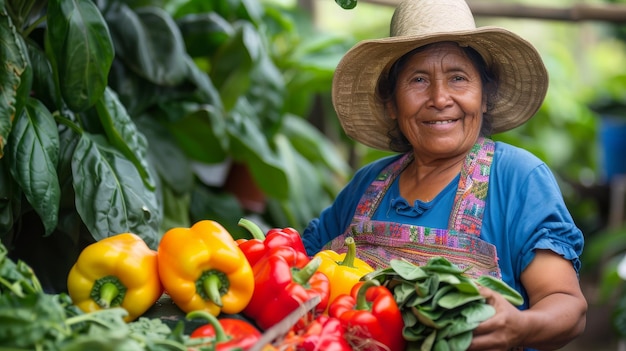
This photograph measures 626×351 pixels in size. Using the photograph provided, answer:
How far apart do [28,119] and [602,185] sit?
666 cm

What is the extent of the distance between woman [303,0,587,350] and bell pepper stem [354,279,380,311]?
0.30 m

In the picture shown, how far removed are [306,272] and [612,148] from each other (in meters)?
6.63

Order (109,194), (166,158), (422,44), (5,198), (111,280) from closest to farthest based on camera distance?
(111,280) → (422,44) → (5,198) → (109,194) → (166,158)

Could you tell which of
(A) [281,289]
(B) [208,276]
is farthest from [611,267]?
(B) [208,276]

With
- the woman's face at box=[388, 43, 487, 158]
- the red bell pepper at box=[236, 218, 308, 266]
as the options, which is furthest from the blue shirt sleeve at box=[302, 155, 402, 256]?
the red bell pepper at box=[236, 218, 308, 266]

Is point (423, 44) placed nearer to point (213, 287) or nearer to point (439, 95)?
point (439, 95)

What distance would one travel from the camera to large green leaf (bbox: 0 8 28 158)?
2781mm

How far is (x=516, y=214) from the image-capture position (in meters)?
2.54

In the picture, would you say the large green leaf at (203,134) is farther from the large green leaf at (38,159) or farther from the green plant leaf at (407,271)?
the green plant leaf at (407,271)

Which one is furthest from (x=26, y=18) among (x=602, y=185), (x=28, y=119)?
(x=602, y=185)

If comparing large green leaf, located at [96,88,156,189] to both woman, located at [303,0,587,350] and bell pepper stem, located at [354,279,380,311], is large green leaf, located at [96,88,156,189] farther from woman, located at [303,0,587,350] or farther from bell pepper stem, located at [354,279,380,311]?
bell pepper stem, located at [354,279,380,311]

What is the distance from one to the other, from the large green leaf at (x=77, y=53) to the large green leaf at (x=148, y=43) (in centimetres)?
96

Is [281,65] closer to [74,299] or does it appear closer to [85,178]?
[85,178]

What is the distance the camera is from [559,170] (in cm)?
942
